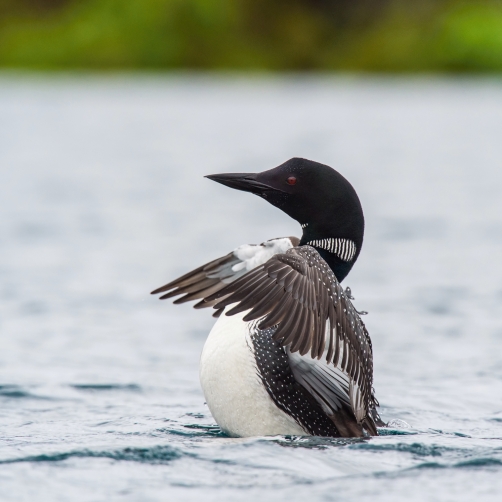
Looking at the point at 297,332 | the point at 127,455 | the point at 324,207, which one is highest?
the point at 324,207

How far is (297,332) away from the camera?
3.80 metres

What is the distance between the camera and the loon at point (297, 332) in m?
3.84

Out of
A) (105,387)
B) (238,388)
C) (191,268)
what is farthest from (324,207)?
(191,268)

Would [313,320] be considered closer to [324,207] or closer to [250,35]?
[324,207]

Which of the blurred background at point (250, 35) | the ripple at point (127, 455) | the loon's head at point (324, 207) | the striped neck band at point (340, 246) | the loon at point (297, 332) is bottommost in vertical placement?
the ripple at point (127, 455)

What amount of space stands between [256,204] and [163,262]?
17.6ft

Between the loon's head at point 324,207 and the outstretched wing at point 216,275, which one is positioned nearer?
the loon's head at point 324,207

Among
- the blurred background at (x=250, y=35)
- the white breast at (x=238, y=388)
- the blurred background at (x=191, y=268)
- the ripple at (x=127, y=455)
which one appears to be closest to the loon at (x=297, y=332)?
the white breast at (x=238, y=388)

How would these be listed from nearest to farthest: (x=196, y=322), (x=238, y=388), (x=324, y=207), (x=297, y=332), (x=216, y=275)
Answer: (x=297, y=332), (x=238, y=388), (x=324, y=207), (x=216, y=275), (x=196, y=322)

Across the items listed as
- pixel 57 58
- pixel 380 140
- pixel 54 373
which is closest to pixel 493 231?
pixel 54 373

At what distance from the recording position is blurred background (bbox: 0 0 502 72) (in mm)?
38438

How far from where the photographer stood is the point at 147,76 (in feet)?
137

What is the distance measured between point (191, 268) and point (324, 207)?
470 centimetres

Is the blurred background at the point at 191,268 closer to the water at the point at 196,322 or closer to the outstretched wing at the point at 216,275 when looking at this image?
the water at the point at 196,322
